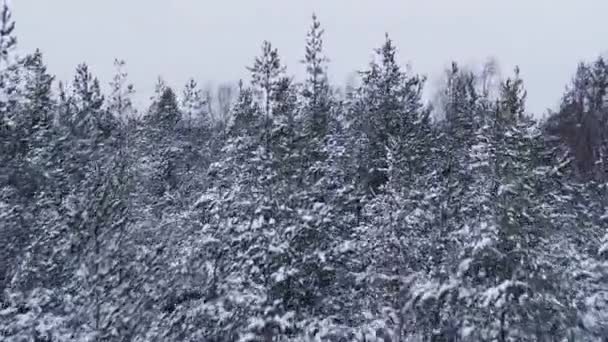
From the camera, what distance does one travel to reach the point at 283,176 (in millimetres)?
18656

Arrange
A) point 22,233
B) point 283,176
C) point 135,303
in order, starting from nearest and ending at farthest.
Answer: point 135,303 → point 22,233 → point 283,176

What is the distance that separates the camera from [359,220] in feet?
71.5

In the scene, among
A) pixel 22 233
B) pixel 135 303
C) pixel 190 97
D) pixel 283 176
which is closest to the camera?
pixel 135 303

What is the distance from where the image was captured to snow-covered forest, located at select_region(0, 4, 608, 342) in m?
15.4

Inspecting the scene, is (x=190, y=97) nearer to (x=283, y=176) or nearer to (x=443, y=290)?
(x=283, y=176)

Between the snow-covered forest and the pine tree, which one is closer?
the snow-covered forest

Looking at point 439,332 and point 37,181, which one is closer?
point 439,332

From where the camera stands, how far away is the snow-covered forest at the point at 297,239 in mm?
15422

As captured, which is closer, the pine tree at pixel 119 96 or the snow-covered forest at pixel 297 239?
the snow-covered forest at pixel 297 239

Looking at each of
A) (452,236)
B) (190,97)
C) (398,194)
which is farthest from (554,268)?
(190,97)

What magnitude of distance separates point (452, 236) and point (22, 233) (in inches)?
499

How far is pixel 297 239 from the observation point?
17906mm

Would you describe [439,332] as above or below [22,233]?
below

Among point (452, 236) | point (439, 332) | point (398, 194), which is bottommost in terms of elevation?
point (439, 332)
